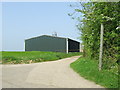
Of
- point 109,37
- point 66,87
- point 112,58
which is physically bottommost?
point 66,87

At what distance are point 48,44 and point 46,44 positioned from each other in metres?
0.52

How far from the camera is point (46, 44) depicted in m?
37.3

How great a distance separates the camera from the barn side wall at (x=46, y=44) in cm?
3547

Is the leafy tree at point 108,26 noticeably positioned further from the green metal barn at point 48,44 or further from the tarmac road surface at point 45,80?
the green metal barn at point 48,44

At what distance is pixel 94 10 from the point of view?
9922 mm

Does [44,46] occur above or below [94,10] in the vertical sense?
below

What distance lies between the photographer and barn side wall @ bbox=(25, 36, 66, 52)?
116 ft

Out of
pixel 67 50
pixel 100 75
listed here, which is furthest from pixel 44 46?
pixel 100 75

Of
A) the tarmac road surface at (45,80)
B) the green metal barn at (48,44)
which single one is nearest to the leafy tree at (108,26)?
the tarmac road surface at (45,80)

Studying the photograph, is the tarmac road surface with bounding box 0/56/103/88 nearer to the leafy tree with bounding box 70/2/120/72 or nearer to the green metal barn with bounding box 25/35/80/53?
the leafy tree with bounding box 70/2/120/72

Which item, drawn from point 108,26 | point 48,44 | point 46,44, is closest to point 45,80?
point 108,26

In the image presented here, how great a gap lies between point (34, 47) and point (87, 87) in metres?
32.9

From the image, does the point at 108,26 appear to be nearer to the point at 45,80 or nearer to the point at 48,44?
the point at 45,80

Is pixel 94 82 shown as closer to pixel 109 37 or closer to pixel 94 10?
pixel 109 37
